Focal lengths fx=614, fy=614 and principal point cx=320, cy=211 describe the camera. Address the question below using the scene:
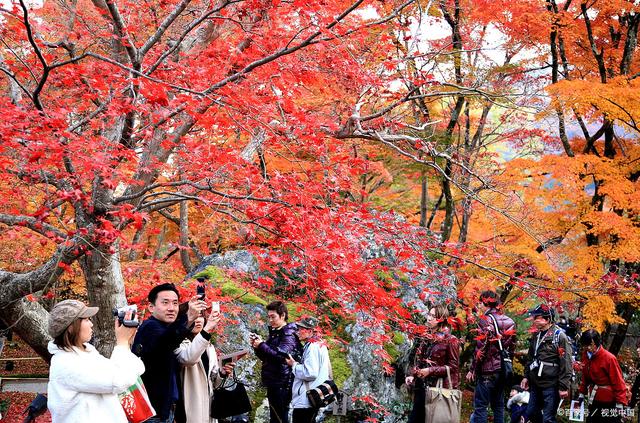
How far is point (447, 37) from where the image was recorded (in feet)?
45.9

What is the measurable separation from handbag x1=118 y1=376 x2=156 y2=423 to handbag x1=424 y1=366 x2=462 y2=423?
10.9 ft

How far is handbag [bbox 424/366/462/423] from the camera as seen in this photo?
6.32 m

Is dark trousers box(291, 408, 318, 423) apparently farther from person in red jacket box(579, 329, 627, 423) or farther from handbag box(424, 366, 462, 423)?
person in red jacket box(579, 329, 627, 423)

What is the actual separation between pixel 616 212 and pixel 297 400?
860cm

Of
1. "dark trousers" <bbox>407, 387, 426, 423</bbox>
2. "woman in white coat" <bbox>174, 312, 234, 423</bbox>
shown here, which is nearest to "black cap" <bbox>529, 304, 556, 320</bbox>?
"dark trousers" <bbox>407, 387, 426, 423</bbox>

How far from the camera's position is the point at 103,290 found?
22.6ft

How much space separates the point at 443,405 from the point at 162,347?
10.7 ft

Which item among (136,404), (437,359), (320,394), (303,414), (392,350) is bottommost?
(392,350)

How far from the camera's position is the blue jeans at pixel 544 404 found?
7090mm

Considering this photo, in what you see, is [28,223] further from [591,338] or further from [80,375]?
[591,338]

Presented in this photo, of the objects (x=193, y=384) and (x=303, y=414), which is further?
(x=303, y=414)

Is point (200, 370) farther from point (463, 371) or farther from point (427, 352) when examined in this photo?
point (463, 371)

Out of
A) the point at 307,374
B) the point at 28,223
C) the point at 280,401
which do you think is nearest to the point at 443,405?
the point at 307,374

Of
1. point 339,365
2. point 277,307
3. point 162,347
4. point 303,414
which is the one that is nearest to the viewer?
point 162,347
